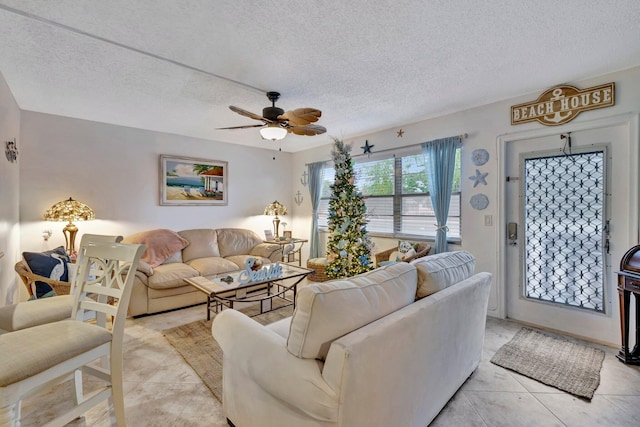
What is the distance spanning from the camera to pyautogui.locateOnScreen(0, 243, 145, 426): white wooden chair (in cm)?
115

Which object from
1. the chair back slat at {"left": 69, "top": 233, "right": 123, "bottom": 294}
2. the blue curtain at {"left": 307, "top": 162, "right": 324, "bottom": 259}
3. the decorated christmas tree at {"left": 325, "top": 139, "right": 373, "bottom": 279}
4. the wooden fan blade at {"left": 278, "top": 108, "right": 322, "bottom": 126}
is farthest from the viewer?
the blue curtain at {"left": 307, "top": 162, "right": 324, "bottom": 259}

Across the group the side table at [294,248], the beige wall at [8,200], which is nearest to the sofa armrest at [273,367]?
the beige wall at [8,200]

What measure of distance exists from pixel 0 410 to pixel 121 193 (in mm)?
3656

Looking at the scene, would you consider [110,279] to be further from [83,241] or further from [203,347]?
[203,347]

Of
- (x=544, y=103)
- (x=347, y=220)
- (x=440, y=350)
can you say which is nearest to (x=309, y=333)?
(x=440, y=350)

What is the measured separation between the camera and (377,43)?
2141mm

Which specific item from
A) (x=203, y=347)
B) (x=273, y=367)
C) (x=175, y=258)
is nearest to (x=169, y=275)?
(x=175, y=258)

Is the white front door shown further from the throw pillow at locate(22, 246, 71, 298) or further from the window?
the throw pillow at locate(22, 246, 71, 298)

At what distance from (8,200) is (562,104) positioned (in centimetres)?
562

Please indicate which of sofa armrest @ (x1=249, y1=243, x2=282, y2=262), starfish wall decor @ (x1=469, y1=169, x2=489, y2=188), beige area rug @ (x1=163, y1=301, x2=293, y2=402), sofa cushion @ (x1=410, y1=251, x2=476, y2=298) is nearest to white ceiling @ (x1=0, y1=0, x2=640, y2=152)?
starfish wall decor @ (x1=469, y1=169, x2=489, y2=188)

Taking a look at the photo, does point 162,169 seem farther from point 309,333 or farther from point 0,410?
point 309,333

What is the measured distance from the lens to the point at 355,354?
109 cm

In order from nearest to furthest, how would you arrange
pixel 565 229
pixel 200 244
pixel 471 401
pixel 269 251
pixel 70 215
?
pixel 471 401 → pixel 565 229 → pixel 70 215 → pixel 200 244 → pixel 269 251

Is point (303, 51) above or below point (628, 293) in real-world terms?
above
